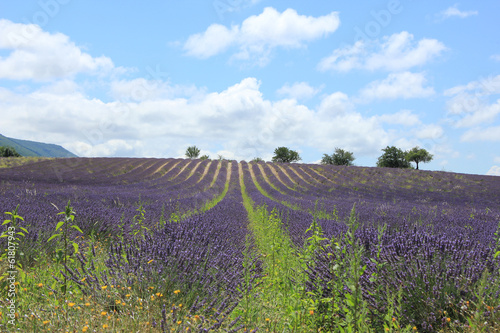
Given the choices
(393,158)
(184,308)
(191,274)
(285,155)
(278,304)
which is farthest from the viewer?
(285,155)

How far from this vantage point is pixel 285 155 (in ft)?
210

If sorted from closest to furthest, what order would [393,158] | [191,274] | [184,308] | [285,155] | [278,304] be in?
1. [184,308]
2. [191,274]
3. [278,304]
4. [393,158]
5. [285,155]

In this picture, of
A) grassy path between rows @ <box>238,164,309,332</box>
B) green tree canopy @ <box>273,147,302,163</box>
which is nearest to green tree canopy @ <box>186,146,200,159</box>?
green tree canopy @ <box>273,147,302,163</box>

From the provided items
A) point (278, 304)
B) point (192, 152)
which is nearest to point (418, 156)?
point (192, 152)

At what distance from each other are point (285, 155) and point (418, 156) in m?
24.5

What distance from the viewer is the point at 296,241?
19.5 feet

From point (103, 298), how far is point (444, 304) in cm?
294

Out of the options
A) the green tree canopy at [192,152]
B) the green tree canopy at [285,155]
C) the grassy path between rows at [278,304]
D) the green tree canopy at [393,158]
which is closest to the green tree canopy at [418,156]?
the green tree canopy at [393,158]

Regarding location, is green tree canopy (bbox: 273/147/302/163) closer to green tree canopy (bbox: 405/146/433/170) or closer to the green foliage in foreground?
green tree canopy (bbox: 405/146/433/170)

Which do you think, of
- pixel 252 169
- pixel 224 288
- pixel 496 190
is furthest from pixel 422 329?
pixel 252 169

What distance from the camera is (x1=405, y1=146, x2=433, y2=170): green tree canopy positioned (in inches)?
2103

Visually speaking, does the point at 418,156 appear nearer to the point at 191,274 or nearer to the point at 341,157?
the point at 341,157

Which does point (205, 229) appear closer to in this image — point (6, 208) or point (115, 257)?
point (115, 257)

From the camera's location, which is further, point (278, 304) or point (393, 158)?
point (393, 158)
